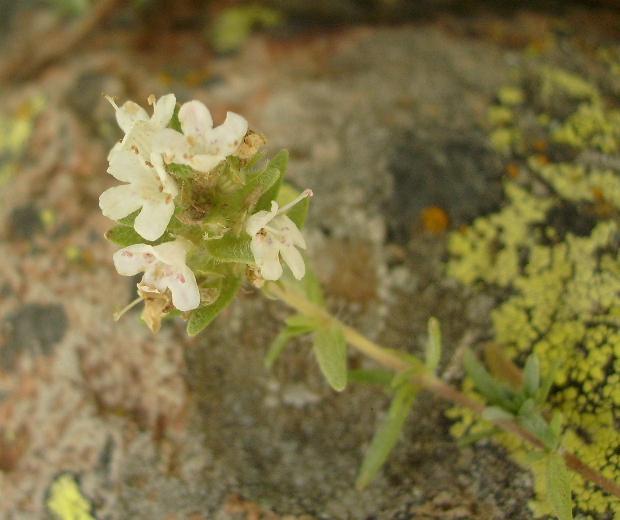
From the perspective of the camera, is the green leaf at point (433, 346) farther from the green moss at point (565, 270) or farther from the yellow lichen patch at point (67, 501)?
the yellow lichen patch at point (67, 501)

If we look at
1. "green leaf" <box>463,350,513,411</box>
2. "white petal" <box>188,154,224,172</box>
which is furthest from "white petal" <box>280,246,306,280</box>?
"green leaf" <box>463,350,513,411</box>

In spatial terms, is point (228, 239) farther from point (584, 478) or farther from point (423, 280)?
point (584, 478)

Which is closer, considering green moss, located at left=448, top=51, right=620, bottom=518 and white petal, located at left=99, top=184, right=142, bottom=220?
white petal, located at left=99, top=184, right=142, bottom=220

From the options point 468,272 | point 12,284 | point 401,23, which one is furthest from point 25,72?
point 468,272

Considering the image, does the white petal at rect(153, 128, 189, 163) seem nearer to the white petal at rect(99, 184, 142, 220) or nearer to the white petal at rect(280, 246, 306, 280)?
the white petal at rect(99, 184, 142, 220)

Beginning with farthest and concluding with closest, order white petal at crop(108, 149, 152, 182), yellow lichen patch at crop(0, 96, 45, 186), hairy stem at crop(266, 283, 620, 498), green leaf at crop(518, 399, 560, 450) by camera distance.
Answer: yellow lichen patch at crop(0, 96, 45, 186), hairy stem at crop(266, 283, 620, 498), green leaf at crop(518, 399, 560, 450), white petal at crop(108, 149, 152, 182)

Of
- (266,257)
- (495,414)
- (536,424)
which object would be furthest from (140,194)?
(536,424)

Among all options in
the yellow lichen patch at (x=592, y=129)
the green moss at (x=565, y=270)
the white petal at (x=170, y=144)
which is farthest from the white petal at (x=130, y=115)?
the yellow lichen patch at (x=592, y=129)
